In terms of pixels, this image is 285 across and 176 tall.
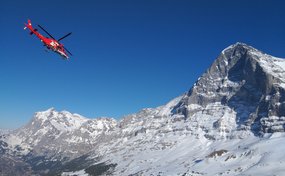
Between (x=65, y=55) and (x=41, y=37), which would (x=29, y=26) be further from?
(x=65, y=55)

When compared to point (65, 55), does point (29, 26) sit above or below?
above

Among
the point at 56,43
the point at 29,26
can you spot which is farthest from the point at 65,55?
the point at 29,26

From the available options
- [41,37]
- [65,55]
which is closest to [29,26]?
[41,37]

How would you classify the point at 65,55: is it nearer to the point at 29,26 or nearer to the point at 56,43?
the point at 56,43

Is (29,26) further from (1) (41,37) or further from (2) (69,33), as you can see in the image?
(2) (69,33)

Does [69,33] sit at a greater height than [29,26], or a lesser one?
lesser

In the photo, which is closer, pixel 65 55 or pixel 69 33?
pixel 69 33
